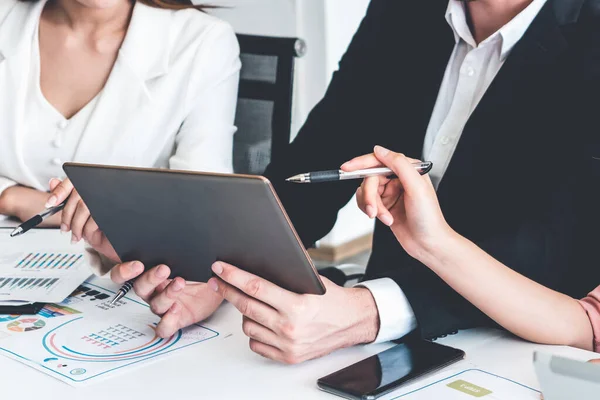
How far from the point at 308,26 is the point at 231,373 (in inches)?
99.7

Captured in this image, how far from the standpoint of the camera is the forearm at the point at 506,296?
3.28 ft

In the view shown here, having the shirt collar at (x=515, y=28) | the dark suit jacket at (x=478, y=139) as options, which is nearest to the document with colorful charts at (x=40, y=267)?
the dark suit jacket at (x=478, y=139)

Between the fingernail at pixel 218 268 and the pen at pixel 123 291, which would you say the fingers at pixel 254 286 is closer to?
the fingernail at pixel 218 268

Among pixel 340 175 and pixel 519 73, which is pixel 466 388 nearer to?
pixel 340 175

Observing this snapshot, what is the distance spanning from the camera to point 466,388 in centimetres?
87

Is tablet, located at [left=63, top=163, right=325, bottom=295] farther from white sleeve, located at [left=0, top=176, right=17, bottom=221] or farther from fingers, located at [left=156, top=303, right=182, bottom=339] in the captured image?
white sleeve, located at [left=0, top=176, right=17, bottom=221]

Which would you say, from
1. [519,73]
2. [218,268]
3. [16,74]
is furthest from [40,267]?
[519,73]

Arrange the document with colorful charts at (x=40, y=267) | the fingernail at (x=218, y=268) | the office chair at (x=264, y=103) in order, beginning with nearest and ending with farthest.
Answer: the fingernail at (x=218, y=268)
the document with colorful charts at (x=40, y=267)
the office chair at (x=264, y=103)

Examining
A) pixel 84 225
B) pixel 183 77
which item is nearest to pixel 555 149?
pixel 84 225

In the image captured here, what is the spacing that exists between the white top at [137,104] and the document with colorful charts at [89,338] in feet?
2.13

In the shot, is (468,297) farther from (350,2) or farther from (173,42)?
(350,2)

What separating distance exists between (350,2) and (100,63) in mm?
1741

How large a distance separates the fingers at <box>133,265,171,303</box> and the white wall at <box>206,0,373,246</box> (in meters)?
2.29

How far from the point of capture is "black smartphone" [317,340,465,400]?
0.86 metres
